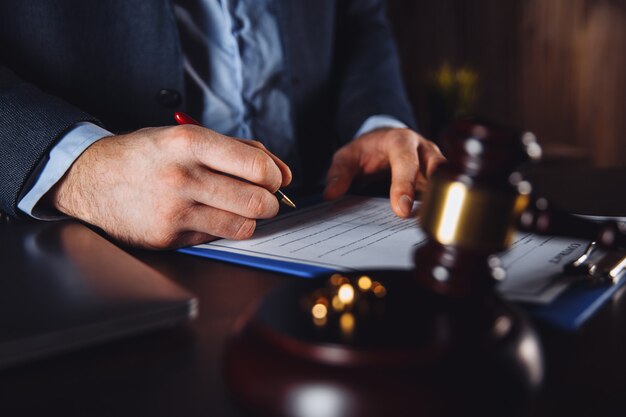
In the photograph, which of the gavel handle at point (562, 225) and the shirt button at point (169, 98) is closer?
the gavel handle at point (562, 225)

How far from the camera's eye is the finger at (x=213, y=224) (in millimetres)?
598

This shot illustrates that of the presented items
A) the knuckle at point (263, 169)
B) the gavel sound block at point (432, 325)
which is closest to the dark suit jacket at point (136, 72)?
the knuckle at point (263, 169)

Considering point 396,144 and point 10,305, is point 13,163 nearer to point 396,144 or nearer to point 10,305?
point 10,305

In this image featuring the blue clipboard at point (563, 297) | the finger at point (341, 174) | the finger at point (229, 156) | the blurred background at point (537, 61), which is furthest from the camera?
the blurred background at point (537, 61)

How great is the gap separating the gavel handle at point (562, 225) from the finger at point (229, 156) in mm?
329

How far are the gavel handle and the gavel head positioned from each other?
13 mm

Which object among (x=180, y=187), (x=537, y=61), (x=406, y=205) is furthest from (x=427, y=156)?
(x=537, y=61)

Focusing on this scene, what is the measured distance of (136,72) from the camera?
104 cm

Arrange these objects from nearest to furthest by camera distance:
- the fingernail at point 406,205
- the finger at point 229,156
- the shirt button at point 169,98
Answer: the finger at point 229,156
the fingernail at point 406,205
the shirt button at point 169,98

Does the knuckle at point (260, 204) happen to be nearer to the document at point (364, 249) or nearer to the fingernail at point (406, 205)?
the document at point (364, 249)

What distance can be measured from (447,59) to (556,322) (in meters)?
4.30

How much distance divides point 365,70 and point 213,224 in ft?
3.03

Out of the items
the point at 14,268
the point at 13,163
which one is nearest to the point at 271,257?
the point at 14,268

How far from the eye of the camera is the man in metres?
0.60
